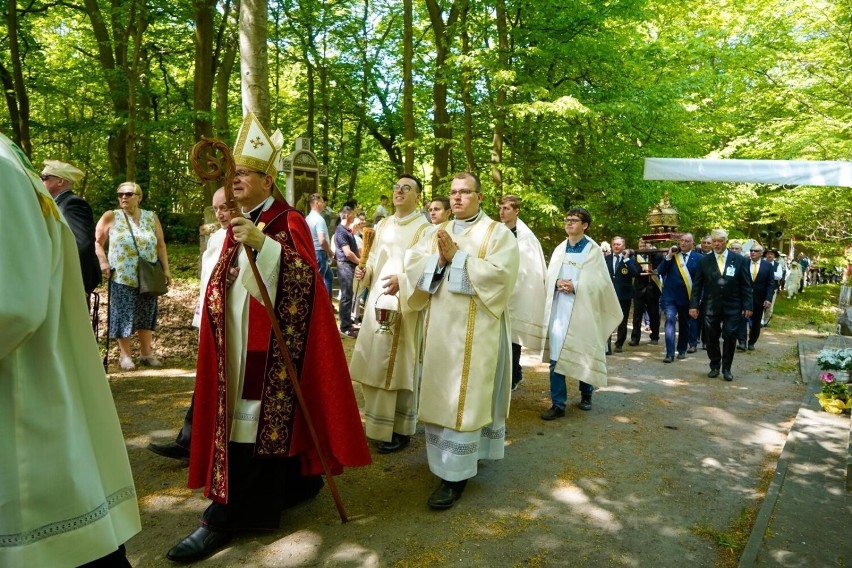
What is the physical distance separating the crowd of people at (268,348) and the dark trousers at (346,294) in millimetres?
3328

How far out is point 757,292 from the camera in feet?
37.3

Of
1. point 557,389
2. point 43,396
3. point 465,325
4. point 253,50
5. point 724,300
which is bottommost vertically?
point 557,389

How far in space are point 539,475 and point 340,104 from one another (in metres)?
18.6

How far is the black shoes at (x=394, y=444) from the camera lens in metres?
4.87

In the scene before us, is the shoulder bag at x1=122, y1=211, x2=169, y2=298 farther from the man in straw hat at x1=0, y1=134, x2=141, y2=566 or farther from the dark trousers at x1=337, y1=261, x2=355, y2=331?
the man in straw hat at x1=0, y1=134, x2=141, y2=566

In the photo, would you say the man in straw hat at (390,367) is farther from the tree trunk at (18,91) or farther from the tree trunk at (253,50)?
the tree trunk at (18,91)

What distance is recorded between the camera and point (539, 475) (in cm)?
455

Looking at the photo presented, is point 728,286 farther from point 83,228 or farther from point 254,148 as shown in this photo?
point 83,228

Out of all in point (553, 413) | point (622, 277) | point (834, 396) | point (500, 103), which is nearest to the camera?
point (553, 413)

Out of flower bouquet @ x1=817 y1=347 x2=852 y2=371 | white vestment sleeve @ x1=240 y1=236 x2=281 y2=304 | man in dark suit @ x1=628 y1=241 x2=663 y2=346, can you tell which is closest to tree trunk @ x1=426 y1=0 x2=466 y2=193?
man in dark suit @ x1=628 y1=241 x2=663 y2=346

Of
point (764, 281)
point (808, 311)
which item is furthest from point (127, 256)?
point (808, 311)

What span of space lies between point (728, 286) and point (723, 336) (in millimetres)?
699

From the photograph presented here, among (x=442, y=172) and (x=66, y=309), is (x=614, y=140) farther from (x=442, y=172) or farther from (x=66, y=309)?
(x=66, y=309)

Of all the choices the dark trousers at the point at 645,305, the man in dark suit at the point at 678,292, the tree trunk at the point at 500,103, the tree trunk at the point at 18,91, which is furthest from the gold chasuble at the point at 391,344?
the tree trunk at the point at 18,91
